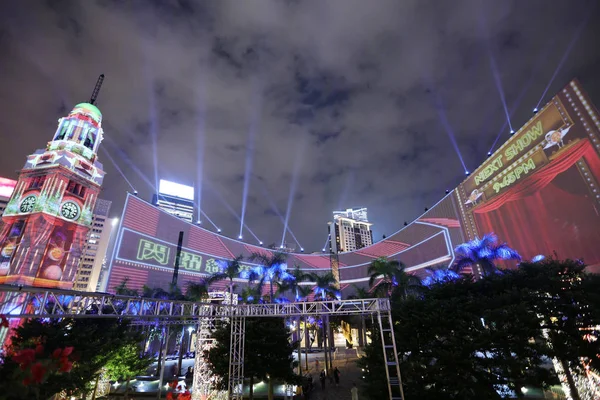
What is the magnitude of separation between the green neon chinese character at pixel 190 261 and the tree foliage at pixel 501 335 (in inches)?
2071

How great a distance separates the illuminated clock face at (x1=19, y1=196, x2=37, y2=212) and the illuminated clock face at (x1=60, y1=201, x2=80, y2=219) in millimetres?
3325

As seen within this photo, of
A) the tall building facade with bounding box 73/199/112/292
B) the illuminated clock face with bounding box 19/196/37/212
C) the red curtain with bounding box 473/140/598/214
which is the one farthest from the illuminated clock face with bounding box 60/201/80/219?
the tall building facade with bounding box 73/199/112/292

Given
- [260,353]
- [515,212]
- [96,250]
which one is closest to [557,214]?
[515,212]

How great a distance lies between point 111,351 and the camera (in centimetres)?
2058

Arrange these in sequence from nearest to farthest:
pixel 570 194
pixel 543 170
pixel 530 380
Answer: pixel 530 380 → pixel 570 194 → pixel 543 170

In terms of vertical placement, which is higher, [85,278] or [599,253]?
[85,278]

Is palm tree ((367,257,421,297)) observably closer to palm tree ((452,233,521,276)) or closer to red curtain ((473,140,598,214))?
palm tree ((452,233,521,276))

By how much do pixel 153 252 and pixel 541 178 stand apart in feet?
195

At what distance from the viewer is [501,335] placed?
566 inches

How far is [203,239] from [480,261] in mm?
55502

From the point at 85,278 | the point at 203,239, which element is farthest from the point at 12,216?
the point at 85,278

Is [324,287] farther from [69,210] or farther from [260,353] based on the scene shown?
[69,210]

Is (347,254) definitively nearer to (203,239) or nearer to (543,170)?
(203,239)

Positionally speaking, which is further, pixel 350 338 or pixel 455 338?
pixel 350 338
